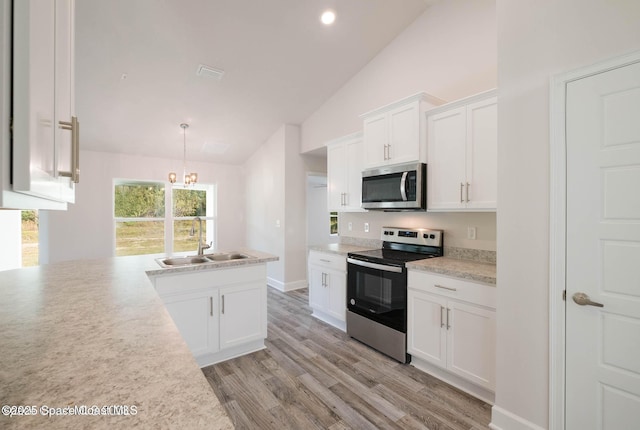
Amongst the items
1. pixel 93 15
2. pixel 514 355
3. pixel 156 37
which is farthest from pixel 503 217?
pixel 93 15

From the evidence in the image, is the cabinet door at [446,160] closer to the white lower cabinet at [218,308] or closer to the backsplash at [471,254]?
the backsplash at [471,254]

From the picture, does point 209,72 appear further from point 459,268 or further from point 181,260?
point 459,268

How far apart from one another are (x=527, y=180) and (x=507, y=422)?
146 cm

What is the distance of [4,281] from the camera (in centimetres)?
165

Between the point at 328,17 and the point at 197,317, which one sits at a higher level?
the point at 328,17

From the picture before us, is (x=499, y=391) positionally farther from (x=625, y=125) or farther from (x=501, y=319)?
(x=625, y=125)

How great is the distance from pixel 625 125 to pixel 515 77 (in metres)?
0.61

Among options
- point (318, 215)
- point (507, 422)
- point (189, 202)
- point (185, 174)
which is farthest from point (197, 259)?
point (318, 215)

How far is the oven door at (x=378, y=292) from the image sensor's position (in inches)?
101

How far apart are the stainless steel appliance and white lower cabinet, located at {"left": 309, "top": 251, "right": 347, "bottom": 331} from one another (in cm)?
13

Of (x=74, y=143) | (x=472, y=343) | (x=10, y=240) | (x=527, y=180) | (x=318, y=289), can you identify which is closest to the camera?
(x=74, y=143)

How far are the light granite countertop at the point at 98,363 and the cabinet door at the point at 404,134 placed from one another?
2370 millimetres

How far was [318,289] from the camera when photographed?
3582 millimetres

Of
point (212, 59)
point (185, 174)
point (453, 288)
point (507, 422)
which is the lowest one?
point (507, 422)
